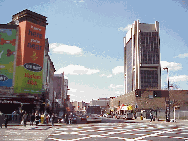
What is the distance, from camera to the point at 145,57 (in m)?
146

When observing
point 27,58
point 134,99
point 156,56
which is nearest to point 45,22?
point 27,58

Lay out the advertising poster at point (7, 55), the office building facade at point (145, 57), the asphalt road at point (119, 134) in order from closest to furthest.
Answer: the asphalt road at point (119, 134) < the advertising poster at point (7, 55) < the office building facade at point (145, 57)

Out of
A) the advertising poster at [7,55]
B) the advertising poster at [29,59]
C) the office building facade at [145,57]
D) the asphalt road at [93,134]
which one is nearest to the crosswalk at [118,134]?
the asphalt road at [93,134]

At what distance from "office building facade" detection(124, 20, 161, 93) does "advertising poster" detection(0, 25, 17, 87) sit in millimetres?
108310

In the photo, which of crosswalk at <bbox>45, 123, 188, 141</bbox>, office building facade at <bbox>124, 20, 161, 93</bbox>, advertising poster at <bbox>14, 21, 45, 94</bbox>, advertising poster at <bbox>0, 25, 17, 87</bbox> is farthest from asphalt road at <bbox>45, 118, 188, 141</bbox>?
office building facade at <bbox>124, 20, 161, 93</bbox>

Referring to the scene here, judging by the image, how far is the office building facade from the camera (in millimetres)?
144750

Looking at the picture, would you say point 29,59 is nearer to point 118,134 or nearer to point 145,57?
point 118,134

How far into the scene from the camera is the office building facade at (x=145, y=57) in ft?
475

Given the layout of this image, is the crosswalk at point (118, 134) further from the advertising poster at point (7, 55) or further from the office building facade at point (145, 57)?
the office building facade at point (145, 57)

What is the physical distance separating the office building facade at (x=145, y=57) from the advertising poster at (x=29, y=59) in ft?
344

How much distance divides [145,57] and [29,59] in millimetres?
109689

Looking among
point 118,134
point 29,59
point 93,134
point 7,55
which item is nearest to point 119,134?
point 118,134

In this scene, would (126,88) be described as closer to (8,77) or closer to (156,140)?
(8,77)

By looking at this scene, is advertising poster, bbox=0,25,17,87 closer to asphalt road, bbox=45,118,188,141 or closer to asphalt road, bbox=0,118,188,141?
asphalt road, bbox=0,118,188,141
